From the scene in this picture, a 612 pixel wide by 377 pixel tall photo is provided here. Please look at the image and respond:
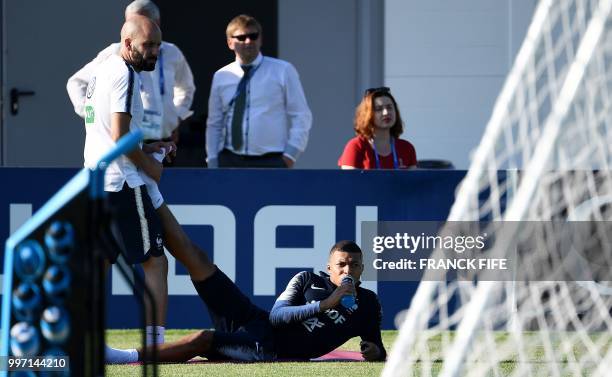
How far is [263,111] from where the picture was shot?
29.7ft

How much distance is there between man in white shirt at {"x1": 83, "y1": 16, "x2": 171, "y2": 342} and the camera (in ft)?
21.5

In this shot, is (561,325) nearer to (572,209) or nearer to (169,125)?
(572,209)

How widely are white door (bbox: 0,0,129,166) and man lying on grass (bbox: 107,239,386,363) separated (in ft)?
15.3

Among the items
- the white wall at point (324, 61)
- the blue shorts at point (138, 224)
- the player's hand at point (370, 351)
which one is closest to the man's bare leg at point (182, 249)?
the blue shorts at point (138, 224)

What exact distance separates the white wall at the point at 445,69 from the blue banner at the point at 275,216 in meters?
2.71

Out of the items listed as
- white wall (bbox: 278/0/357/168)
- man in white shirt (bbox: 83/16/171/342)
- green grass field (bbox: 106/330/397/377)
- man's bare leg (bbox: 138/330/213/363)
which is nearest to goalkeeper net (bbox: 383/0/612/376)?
green grass field (bbox: 106/330/397/377)

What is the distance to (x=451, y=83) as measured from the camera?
436 inches

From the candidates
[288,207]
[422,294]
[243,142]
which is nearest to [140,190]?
[288,207]

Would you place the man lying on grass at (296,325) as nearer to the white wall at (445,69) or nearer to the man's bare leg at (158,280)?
the man's bare leg at (158,280)

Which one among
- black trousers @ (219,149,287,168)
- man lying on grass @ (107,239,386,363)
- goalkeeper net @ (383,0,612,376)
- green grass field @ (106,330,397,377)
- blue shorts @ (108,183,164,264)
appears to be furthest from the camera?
black trousers @ (219,149,287,168)

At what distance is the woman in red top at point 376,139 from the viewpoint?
860 centimetres

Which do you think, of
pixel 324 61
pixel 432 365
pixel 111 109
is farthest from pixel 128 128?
pixel 324 61

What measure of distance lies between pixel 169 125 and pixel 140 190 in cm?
244

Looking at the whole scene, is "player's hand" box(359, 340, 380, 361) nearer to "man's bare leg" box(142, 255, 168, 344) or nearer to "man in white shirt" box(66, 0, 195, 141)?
"man's bare leg" box(142, 255, 168, 344)
